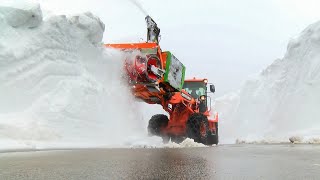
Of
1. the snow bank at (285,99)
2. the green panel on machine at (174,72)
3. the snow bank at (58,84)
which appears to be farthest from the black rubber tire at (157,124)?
the snow bank at (285,99)

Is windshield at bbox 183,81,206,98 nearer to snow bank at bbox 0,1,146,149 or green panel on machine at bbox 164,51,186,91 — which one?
green panel on machine at bbox 164,51,186,91

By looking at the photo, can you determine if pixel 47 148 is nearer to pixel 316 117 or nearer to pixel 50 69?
pixel 50 69

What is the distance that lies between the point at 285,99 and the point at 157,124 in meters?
18.7

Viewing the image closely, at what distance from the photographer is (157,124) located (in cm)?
1598

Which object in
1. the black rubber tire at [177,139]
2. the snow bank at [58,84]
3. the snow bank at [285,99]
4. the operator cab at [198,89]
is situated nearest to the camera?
the snow bank at [58,84]

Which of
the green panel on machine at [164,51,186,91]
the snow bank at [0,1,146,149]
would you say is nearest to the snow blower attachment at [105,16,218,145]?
the green panel on machine at [164,51,186,91]

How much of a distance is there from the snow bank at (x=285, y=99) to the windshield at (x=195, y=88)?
8262 millimetres

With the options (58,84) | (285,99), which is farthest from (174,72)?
(285,99)

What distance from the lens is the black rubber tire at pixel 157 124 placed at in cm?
1597

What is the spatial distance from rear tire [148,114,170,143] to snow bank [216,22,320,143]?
9.80 meters

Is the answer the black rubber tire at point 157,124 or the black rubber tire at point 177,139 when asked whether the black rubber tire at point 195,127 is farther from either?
the black rubber tire at point 157,124

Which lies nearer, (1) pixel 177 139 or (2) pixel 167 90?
(2) pixel 167 90

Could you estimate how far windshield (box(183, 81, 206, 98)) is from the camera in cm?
1686

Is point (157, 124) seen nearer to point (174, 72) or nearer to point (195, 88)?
point (195, 88)
